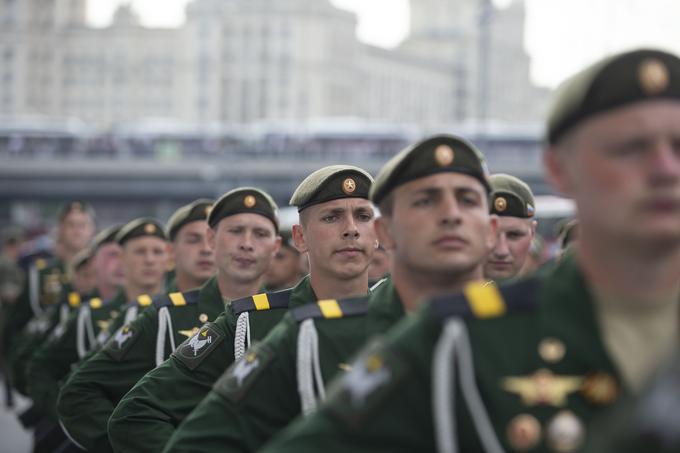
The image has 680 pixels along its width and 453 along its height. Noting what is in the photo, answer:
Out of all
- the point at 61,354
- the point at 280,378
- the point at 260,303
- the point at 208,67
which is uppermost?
the point at 208,67

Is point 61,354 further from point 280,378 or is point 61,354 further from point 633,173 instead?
point 633,173

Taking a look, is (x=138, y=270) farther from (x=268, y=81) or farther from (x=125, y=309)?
(x=268, y=81)

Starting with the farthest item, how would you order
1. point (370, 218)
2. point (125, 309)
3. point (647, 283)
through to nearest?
1. point (125, 309)
2. point (370, 218)
3. point (647, 283)

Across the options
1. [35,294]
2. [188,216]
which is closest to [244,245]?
[188,216]

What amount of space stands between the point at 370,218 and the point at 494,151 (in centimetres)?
5460

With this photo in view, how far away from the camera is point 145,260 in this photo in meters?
8.53

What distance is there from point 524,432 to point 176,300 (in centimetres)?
401

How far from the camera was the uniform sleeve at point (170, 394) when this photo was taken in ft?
15.6

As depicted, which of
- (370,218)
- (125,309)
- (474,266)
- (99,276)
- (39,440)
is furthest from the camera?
(99,276)

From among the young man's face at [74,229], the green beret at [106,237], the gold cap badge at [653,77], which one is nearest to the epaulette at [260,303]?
the gold cap badge at [653,77]

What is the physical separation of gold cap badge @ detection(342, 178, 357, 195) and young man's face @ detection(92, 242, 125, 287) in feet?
16.6

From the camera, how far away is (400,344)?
2471 millimetres

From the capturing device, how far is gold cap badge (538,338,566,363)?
7.72 feet

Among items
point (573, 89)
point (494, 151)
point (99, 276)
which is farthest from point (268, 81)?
point (573, 89)
